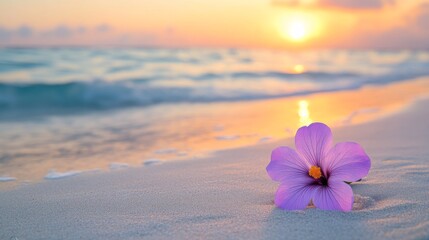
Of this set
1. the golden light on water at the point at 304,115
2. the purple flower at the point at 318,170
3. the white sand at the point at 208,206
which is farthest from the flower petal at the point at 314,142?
the golden light on water at the point at 304,115

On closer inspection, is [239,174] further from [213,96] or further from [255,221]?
[213,96]

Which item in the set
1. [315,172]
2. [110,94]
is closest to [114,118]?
[110,94]

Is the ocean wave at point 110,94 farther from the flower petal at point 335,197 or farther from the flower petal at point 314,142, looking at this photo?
the flower petal at point 335,197

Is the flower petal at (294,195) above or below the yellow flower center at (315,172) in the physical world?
below

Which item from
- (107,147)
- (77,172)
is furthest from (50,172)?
(107,147)

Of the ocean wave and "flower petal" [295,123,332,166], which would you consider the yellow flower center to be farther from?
the ocean wave
